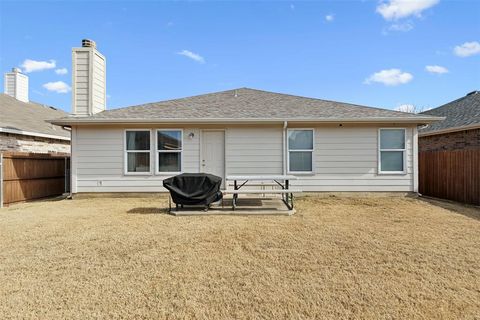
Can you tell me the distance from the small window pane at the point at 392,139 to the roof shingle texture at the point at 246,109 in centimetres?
58

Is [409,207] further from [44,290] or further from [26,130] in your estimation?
[26,130]

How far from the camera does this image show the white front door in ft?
34.1

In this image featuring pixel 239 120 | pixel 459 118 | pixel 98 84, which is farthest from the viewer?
pixel 459 118

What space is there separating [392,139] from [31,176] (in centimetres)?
1262

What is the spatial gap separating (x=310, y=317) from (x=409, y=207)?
710cm

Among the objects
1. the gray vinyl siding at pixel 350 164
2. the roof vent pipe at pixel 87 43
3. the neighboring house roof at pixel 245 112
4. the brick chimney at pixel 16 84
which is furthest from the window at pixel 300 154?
the brick chimney at pixel 16 84

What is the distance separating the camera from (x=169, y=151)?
10367mm

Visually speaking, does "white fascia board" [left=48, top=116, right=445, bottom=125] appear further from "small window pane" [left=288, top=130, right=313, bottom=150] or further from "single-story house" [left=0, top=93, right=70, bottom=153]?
"single-story house" [left=0, top=93, right=70, bottom=153]

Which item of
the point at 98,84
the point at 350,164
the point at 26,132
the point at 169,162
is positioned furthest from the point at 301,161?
the point at 26,132

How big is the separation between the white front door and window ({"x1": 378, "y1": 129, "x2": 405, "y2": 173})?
18.0 feet

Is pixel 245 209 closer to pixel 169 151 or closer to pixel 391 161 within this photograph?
pixel 169 151

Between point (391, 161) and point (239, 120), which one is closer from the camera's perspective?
point (239, 120)

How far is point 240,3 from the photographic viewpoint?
39.9 ft

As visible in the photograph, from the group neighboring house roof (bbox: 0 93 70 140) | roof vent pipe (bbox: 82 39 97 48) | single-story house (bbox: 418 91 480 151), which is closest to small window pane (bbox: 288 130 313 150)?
single-story house (bbox: 418 91 480 151)
